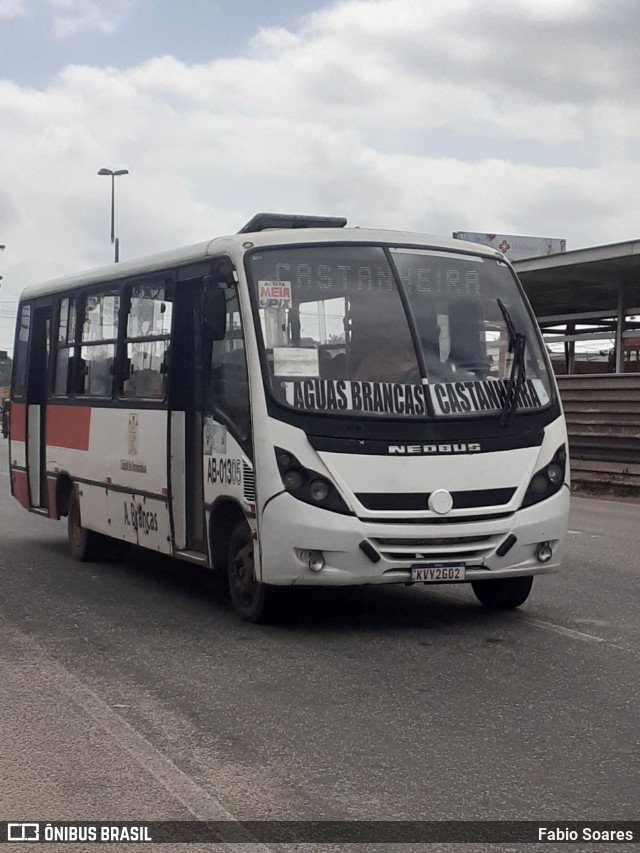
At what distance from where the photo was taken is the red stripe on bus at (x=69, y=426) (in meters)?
12.1

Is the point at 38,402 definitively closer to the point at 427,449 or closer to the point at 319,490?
the point at 319,490

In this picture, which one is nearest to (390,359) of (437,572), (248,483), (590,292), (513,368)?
(513,368)

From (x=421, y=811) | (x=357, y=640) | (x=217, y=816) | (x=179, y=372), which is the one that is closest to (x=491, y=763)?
(x=421, y=811)

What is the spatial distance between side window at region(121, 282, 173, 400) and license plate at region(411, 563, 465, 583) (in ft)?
8.93

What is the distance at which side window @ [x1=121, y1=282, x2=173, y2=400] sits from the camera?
33.6ft

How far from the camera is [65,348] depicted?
12.9 m

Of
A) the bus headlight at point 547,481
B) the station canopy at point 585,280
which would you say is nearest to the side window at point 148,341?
the bus headlight at point 547,481

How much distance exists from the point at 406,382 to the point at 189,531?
6.80 ft

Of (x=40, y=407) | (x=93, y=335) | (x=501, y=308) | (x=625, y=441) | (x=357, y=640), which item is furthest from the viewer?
(x=625, y=441)

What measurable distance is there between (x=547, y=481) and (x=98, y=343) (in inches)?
185

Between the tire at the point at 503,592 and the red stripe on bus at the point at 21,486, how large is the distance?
5.98m

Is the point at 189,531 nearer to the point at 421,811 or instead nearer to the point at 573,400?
the point at 421,811

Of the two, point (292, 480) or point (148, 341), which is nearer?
point (292, 480)

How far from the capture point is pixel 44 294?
13.6 m
